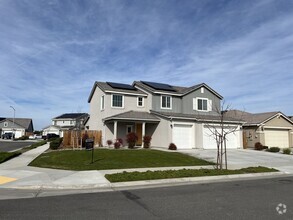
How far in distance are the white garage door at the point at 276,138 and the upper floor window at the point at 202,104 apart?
804 centimetres

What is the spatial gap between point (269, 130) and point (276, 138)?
1.55 m

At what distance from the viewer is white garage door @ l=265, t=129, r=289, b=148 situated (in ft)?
107

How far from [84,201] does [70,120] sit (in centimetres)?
7379

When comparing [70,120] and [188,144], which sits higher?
[70,120]

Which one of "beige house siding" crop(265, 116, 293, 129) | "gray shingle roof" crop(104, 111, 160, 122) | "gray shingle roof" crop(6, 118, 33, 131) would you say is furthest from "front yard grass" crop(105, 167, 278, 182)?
"gray shingle roof" crop(6, 118, 33, 131)

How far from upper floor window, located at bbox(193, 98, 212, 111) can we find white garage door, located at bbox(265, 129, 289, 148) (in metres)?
8.04

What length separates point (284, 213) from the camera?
22.0ft

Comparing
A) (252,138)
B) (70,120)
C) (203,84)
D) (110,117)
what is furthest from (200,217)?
(70,120)

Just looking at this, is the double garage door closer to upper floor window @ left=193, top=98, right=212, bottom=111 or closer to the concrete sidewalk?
upper floor window @ left=193, top=98, right=212, bottom=111

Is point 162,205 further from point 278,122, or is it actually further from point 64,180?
point 278,122

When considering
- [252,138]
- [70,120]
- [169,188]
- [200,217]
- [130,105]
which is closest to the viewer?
[200,217]

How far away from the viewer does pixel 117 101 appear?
1102 inches

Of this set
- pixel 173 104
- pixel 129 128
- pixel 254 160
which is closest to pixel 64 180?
pixel 254 160

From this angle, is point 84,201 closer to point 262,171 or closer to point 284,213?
point 284,213
